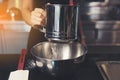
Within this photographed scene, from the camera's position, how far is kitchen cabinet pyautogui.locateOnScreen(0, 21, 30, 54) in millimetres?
1814

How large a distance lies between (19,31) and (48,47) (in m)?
1.09

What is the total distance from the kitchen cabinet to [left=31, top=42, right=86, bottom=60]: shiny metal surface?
1.05 metres

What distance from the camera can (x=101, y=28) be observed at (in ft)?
5.68

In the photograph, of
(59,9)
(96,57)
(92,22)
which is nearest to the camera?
(59,9)

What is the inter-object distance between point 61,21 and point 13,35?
1.33 m

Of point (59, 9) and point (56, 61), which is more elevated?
point (59, 9)

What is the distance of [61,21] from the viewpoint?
619 mm

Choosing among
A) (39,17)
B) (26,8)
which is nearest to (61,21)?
(39,17)

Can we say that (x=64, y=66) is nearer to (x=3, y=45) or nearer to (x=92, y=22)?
(x=92, y=22)

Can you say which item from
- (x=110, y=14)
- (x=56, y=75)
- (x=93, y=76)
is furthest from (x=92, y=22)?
(x=56, y=75)

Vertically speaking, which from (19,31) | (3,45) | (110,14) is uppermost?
(110,14)

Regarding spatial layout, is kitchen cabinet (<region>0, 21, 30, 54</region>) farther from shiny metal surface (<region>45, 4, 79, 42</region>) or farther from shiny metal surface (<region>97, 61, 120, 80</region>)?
shiny metal surface (<region>45, 4, 79, 42</region>)

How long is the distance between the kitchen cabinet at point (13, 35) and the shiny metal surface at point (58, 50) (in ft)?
3.43

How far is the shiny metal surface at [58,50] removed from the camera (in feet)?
2.66
